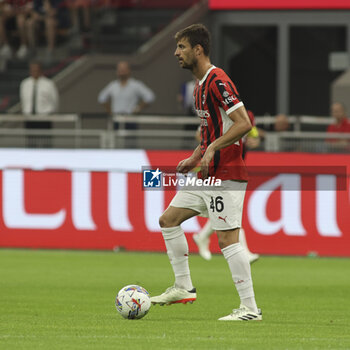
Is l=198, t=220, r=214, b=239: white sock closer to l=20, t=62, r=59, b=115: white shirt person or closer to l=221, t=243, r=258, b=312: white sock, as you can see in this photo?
l=20, t=62, r=59, b=115: white shirt person

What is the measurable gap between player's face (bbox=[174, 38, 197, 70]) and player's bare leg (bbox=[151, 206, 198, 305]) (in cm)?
133

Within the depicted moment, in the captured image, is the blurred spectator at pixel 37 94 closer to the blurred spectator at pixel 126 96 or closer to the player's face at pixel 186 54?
the blurred spectator at pixel 126 96

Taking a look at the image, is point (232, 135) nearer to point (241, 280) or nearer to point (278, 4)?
point (241, 280)

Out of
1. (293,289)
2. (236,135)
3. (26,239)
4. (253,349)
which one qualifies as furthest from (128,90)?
(253,349)

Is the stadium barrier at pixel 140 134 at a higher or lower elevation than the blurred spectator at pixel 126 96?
lower

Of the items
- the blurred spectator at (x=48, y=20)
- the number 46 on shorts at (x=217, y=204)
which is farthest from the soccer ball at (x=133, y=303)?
the blurred spectator at (x=48, y=20)

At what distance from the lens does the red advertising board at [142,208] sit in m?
17.4

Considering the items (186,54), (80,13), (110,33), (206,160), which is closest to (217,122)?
(206,160)

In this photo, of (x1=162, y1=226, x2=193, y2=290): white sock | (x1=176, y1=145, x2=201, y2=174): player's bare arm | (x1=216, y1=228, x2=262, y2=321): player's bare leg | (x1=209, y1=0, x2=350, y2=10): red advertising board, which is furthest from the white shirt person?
(x1=216, y1=228, x2=262, y2=321): player's bare leg

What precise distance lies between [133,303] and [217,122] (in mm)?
1703

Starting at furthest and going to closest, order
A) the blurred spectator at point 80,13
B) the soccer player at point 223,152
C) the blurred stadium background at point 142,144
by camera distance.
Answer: the blurred spectator at point 80,13 → the blurred stadium background at point 142,144 → the soccer player at point 223,152

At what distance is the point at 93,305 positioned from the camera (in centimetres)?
1079

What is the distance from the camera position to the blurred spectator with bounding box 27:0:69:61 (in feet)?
80.9

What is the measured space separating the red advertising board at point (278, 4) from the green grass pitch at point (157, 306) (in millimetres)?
9720
